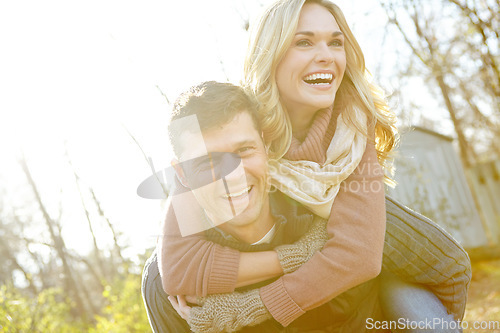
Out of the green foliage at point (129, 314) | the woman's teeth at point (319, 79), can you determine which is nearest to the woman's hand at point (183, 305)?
the woman's teeth at point (319, 79)

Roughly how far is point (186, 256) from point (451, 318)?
52.6 inches

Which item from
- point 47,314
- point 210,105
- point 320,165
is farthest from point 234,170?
point 47,314

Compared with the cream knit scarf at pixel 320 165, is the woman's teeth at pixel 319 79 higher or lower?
higher

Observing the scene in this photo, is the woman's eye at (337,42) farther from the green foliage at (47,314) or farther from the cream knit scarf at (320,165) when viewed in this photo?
the green foliage at (47,314)

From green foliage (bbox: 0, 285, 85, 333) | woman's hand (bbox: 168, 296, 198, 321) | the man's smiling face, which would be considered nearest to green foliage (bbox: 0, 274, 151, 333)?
green foliage (bbox: 0, 285, 85, 333)

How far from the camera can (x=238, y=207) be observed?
2.35 meters

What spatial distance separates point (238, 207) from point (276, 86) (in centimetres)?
78

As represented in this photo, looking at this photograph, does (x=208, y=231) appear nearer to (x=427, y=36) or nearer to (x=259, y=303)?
(x=259, y=303)

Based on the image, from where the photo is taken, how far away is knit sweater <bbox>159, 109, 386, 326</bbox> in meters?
2.13

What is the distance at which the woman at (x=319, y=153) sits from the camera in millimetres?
2154

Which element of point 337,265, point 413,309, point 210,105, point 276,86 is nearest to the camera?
point 337,265

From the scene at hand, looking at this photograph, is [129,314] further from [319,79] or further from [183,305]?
[319,79]

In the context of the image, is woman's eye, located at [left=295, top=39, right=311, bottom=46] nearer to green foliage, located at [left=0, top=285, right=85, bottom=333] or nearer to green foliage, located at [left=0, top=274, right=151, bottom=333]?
green foliage, located at [left=0, top=274, right=151, bottom=333]

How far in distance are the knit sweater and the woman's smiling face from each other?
19.8 inches
